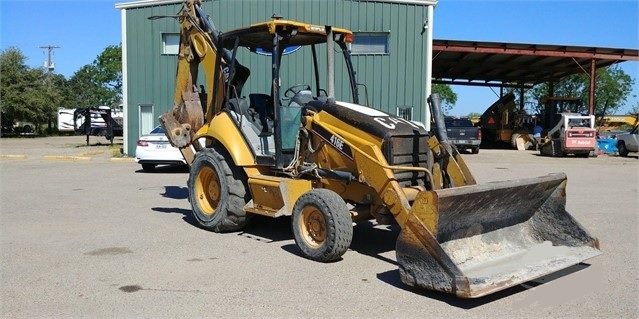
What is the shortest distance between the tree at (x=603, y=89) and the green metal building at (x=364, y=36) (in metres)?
47.3

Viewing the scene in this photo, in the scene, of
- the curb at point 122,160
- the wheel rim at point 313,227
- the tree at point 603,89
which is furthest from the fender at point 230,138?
the tree at point 603,89

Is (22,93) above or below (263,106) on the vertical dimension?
above

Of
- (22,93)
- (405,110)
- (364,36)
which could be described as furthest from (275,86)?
(22,93)

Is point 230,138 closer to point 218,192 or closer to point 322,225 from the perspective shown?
point 218,192

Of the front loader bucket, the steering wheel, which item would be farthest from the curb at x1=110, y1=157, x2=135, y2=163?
the front loader bucket

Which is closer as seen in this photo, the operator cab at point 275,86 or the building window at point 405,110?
the operator cab at point 275,86

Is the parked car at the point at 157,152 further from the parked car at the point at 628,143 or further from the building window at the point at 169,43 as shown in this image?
the parked car at the point at 628,143

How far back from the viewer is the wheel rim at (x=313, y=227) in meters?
6.54

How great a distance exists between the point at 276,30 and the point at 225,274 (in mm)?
3157

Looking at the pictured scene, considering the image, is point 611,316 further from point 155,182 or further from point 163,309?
point 155,182

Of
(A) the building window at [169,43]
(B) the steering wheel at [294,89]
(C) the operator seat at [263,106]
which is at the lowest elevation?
(C) the operator seat at [263,106]

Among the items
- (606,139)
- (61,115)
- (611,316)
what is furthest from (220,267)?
(61,115)

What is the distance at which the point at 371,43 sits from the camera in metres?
22.0

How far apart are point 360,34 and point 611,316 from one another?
18119mm
